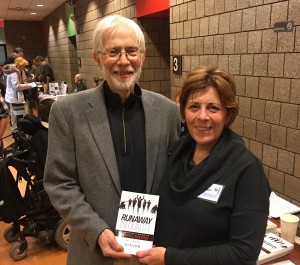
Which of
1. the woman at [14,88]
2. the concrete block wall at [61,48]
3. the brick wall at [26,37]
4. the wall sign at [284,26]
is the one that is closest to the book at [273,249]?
the wall sign at [284,26]

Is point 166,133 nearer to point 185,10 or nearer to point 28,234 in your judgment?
point 28,234

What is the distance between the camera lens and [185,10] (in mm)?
3711

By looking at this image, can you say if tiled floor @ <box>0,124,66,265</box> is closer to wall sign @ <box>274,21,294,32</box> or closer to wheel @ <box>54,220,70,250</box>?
wheel @ <box>54,220,70,250</box>

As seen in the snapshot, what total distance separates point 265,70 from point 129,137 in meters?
1.82

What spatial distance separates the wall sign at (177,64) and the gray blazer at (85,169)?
2889 millimetres

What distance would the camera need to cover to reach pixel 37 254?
9.54ft

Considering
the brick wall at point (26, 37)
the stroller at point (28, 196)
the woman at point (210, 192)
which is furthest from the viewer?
the brick wall at point (26, 37)

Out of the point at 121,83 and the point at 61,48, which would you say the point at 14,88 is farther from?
the point at 61,48

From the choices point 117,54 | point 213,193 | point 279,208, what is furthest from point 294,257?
point 117,54

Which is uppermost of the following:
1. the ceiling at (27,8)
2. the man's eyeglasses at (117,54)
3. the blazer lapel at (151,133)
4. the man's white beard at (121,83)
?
the ceiling at (27,8)

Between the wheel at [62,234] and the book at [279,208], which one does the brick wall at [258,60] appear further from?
the wheel at [62,234]

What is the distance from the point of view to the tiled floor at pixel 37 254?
278 cm

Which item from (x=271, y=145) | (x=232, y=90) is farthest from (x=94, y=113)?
(x=271, y=145)

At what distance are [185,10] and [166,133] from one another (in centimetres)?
285
